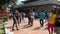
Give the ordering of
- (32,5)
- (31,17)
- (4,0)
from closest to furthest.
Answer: (31,17) < (4,0) < (32,5)

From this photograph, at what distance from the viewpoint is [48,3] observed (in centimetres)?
4331

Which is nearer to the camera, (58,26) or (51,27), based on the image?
(58,26)

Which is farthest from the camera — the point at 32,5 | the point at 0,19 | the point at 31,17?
the point at 32,5

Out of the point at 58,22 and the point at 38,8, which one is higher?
the point at 58,22

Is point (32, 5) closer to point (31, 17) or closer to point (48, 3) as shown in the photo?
point (48, 3)

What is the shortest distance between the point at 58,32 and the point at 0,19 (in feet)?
44.1

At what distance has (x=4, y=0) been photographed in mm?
38219

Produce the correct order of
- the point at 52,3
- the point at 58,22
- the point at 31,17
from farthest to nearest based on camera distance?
1. the point at 52,3
2. the point at 31,17
3. the point at 58,22

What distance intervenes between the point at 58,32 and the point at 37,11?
34.2m

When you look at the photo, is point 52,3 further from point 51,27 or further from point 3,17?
point 51,27

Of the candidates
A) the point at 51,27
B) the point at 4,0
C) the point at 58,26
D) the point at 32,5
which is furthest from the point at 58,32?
the point at 32,5

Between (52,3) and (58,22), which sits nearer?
(58,22)

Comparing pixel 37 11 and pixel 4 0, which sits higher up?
pixel 4 0

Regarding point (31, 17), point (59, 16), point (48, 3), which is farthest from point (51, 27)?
point (48, 3)
